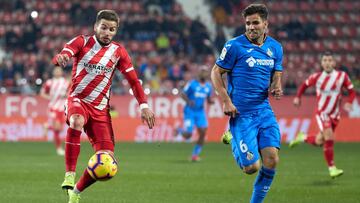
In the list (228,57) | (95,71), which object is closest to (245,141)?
(228,57)

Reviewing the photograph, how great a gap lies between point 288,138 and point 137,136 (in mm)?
5235

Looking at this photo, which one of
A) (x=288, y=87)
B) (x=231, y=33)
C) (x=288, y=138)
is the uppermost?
(x=231, y=33)

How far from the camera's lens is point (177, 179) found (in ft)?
47.6

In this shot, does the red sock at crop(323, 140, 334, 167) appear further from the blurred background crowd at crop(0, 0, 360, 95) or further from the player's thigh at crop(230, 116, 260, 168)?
the blurred background crowd at crop(0, 0, 360, 95)

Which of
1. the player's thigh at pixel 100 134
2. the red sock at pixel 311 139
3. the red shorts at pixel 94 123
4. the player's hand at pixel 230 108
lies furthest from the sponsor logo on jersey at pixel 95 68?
the red sock at pixel 311 139

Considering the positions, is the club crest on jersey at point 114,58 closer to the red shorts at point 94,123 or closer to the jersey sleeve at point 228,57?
the red shorts at point 94,123

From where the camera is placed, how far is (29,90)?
2800 cm

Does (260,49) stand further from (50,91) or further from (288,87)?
(288,87)

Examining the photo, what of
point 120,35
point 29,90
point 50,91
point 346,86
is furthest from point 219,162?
point 120,35

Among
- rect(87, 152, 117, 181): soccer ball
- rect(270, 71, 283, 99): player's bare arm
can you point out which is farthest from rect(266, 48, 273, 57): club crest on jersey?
rect(87, 152, 117, 181): soccer ball

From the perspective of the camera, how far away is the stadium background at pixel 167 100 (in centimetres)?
1288

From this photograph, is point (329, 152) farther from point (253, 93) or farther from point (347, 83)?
point (253, 93)

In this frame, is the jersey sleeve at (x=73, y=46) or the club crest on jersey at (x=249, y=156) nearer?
the club crest on jersey at (x=249, y=156)

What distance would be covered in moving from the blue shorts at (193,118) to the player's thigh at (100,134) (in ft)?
36.2
